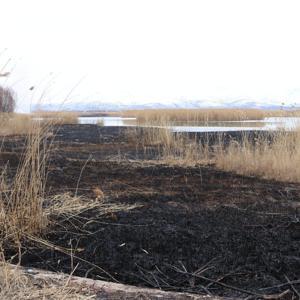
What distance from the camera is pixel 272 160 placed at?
25.6 ft

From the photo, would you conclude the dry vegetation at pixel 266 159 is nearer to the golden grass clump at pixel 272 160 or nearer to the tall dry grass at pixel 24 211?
the golden grass clump at pixel 272 160

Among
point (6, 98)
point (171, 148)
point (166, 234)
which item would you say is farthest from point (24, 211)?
point (171, 148)

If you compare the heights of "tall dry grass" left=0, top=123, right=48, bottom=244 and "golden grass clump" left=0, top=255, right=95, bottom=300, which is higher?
"tall dry grass" left=0, top=123, right=48, bottom=244

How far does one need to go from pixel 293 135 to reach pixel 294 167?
1.74 meters

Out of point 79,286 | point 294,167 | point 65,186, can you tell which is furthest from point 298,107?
point 79,286

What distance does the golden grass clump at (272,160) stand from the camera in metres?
7.51

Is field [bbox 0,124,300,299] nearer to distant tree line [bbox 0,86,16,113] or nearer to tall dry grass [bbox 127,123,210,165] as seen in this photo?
distant tree line [bbox 0,86,16,113]

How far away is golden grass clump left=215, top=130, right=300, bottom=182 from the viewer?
24.6 ft

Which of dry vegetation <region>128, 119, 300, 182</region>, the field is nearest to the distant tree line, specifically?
the field

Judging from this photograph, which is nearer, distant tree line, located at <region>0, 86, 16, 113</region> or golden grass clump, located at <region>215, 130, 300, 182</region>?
distant tree line, located at <region>0, 86, 16, 113</region>

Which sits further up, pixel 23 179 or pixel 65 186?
pixel 23 179

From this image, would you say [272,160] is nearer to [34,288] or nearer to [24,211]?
[24,211]

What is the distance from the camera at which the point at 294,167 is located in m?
7.48

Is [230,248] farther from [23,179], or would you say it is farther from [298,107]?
Answer: [298,107]
